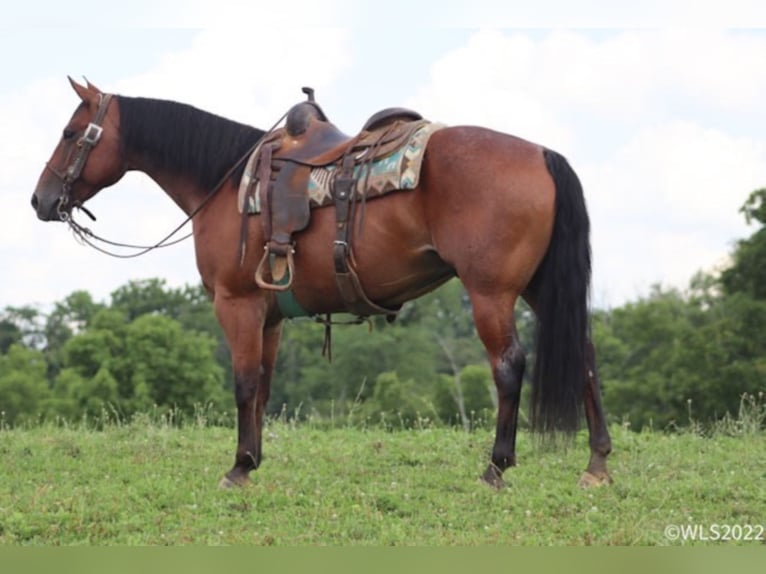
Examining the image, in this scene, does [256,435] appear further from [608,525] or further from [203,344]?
[203,344]

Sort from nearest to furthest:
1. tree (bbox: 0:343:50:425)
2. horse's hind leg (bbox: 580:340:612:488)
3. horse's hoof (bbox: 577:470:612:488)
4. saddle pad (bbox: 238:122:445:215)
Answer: saddle pad (bbox: 238:122:445:215) → horse's hoof (bbox: 577:470:612:488) → horse's hind leg (bbox: 580:340:612:488) → tree (bbox: 0:343:50:425)

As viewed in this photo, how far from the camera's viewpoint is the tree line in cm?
3272

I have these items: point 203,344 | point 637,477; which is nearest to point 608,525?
point 637,477

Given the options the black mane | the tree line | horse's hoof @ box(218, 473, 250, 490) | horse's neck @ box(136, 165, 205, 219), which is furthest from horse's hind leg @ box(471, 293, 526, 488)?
the tree line

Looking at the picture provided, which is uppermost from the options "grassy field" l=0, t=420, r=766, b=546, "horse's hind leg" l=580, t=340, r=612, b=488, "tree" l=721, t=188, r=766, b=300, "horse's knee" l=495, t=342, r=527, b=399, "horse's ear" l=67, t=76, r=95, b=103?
"tree" l=721, t=188, r=766, b=300

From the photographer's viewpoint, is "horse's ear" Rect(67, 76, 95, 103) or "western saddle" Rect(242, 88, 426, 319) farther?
"horse's ear" Rect(67, 76, 95, 103)

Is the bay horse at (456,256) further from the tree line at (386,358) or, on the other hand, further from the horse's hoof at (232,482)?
the tree line at (386,358)

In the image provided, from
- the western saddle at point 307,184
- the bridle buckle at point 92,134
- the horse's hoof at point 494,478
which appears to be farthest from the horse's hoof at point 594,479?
the bridle buckle at point 92,134

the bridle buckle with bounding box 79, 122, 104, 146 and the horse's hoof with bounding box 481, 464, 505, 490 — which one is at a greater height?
the bridle buckle with bounding box 79, 122, 104, 146

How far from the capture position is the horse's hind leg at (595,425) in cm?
701

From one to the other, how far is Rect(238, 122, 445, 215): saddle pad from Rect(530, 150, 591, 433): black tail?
907 millimetres

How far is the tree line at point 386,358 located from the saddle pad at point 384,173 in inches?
212

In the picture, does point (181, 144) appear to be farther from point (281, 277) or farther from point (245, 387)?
point (245, 387)

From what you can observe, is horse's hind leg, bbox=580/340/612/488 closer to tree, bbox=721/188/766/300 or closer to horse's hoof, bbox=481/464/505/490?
horse's hoof, bbox=481/464/505/490
